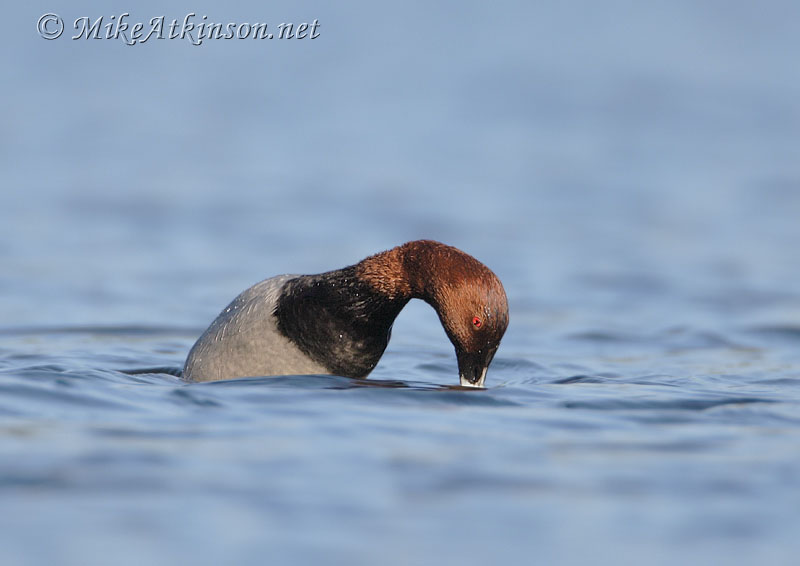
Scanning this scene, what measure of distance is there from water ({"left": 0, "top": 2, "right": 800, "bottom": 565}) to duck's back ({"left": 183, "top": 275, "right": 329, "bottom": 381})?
0.81 ft

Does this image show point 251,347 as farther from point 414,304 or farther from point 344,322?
point 414,304

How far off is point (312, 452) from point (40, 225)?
1298cm

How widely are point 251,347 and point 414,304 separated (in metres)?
6.77

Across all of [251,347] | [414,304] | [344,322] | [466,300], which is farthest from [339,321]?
[414,304]

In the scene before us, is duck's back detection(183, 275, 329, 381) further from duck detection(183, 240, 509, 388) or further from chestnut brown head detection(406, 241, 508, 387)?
chestnut brown head detection(406, 241, 508, 387)

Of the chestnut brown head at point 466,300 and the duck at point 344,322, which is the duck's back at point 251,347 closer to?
the duck at point 344,322

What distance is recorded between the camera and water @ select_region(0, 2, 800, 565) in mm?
7195

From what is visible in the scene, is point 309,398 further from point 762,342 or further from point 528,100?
point 528,100

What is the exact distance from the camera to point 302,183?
23812 mm

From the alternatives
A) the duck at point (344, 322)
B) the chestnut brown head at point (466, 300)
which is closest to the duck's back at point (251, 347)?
the duck at point (344, 322)

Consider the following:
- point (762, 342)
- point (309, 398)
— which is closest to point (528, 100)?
point (762, 342)

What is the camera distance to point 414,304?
1711 centimetres

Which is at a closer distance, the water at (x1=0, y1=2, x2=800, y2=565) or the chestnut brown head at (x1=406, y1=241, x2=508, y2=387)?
the water at (x1=0, y1=2, x2=800, y2=565)

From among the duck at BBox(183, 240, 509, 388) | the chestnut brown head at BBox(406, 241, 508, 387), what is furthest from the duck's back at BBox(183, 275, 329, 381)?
the chestnut brown head at BBox(406, 241, 508, 387)
